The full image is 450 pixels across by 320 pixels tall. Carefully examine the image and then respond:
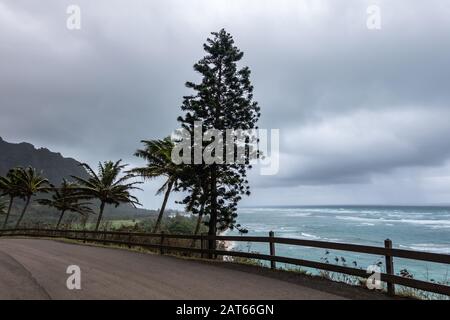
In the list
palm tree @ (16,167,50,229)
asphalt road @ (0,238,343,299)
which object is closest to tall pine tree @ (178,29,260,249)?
asphalt road @ (0,238,343,299)

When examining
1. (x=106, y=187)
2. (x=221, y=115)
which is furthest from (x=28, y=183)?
(x=221, y=115)

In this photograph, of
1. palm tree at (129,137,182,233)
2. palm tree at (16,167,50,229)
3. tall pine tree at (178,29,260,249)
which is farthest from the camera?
palm tree at (16,167,50,229)

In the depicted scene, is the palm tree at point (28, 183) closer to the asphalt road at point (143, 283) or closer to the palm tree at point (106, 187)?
the palm tree at point (106, 187)

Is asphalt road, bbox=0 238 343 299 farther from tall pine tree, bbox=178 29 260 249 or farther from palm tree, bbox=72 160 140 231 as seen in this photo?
palm tree, bbox=72 160 140 231

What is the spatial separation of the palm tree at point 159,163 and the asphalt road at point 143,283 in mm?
12915

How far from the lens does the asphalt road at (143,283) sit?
7.43 meters

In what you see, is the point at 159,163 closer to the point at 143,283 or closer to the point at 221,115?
the point at 221,115

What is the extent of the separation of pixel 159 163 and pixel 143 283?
17406 millimetres

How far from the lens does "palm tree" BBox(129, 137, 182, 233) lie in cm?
2453

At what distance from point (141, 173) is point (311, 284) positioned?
65.6ft

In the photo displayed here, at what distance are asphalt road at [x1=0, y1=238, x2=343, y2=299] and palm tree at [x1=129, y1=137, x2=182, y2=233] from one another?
12915 millimetres

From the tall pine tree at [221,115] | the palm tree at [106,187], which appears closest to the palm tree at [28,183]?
the palm tree at [106,187]
